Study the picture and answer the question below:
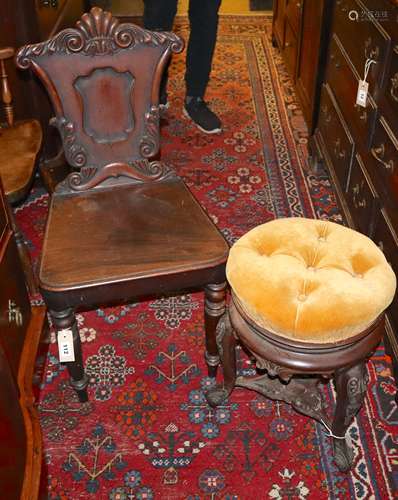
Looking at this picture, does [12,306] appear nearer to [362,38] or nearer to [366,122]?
[366,122]

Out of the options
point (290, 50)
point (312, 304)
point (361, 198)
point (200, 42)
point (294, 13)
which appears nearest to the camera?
point (312, 304)

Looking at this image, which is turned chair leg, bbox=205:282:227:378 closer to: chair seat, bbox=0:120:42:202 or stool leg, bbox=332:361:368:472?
stool leg, bbox=332:361:368:472

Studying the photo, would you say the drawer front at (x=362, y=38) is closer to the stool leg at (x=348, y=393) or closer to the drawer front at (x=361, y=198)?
the drawer front at (x=361, y=198)

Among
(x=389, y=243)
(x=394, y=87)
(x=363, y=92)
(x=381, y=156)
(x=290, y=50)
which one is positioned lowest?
(x=290, y=50)

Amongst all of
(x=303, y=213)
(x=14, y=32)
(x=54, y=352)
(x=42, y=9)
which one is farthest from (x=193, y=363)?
(x=42, y=9)

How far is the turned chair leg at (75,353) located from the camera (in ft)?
5.76

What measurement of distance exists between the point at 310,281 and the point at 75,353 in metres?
0.78

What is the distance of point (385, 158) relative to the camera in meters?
2.09

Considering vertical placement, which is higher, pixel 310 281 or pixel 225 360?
pixel 310 281

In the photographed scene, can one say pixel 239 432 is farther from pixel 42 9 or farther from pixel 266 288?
pixel 42 9

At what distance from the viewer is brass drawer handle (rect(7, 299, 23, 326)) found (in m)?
1.84

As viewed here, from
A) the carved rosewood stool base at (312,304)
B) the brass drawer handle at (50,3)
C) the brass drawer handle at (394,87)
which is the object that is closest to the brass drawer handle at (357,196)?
the brass drawer handle at (394,87)

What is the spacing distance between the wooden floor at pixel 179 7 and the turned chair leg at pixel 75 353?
4817mm

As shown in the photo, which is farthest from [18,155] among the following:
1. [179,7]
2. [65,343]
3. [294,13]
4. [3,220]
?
[179,7]
